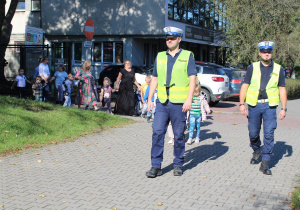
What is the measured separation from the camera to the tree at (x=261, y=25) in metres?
26.7

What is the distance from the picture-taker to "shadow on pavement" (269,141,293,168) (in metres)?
7.68

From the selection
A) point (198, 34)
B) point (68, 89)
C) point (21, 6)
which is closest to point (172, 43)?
point (68, 89)

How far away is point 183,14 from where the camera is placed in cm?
2978

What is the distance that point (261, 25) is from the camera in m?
26.9

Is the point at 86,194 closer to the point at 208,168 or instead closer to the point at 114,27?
the point at 208,168

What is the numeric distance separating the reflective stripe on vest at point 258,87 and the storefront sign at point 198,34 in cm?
2367

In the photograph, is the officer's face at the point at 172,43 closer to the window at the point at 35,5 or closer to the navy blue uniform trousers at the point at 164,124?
the navy blue uniform trousers at the point at 164,124

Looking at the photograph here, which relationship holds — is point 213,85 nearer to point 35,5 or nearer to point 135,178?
point 135,178

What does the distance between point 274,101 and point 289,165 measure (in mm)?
1335

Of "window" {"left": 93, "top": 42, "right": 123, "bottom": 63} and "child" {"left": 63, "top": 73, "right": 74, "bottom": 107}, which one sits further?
"window" {"left": 93, "top": 42, "right": 123, "bottom": 63}

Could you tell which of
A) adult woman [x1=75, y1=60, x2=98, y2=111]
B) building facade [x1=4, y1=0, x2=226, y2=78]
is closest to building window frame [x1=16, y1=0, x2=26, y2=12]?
building facade [x1=4, y1=0, x2=226, y2=78]

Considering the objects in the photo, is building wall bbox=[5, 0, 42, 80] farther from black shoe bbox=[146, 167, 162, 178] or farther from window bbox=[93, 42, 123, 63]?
black shoe bbox=[146, 167, 162, 178]

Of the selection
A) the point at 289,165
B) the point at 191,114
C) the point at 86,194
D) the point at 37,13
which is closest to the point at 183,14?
the point at 37,13

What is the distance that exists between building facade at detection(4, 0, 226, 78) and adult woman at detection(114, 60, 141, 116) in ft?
47.8
